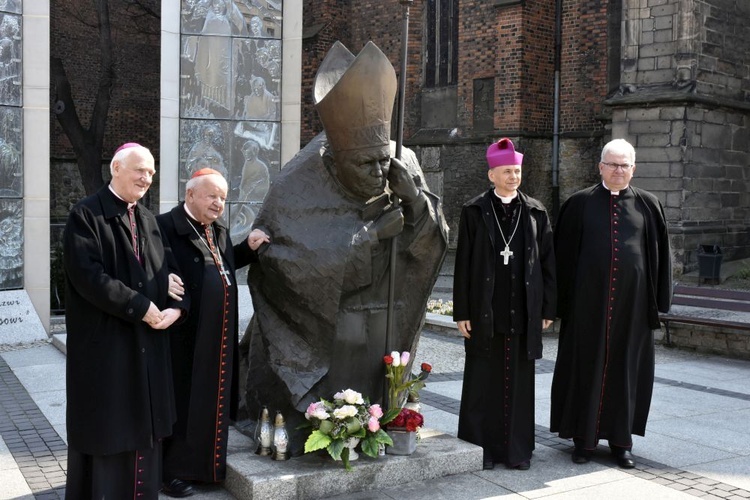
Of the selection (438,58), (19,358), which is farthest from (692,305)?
(438,58)

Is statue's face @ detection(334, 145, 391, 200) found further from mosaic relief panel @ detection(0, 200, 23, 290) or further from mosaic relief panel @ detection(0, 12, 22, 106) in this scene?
mosaic relief panel @ detection(0, 12, 22, 106)

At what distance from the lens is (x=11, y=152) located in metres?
10.6

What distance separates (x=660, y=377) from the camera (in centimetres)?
852

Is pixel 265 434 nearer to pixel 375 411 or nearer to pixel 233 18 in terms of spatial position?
pixel 375 411

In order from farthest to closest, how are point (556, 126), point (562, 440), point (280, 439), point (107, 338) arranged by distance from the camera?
1. point (556, 126)
2. point (562, 440)
3. point (280, 439)
4. point (107, 338)

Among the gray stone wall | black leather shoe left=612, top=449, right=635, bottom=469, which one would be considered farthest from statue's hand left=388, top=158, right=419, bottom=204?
the gray stone wall

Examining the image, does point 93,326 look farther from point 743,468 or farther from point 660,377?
point 660,377

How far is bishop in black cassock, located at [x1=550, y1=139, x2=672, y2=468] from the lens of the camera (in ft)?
17.7

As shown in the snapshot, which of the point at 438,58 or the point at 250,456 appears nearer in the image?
the point at 250,456

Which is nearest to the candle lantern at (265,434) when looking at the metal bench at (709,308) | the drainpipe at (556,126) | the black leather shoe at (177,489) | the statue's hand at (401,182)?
the black leather shoe at (177,489)

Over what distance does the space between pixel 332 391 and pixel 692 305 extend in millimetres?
8216

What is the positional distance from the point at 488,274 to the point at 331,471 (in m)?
1.51

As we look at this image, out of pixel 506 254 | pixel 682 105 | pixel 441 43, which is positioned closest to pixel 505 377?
pixel 506 254

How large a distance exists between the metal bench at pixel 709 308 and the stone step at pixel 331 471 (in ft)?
18.4
